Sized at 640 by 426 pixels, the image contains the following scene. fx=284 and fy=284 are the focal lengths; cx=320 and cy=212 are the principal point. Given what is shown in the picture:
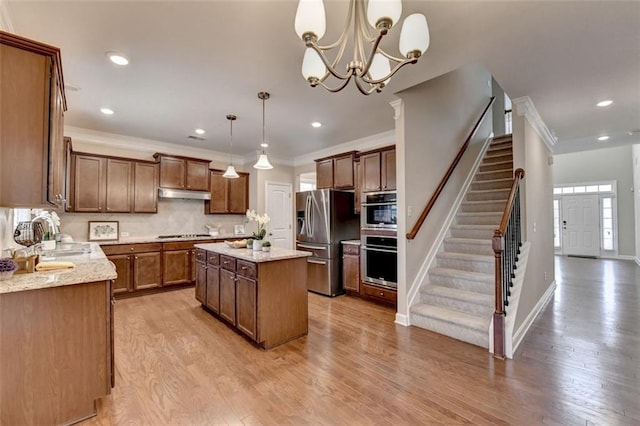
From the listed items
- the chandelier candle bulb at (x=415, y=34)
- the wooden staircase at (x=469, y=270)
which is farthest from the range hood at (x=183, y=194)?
the chandelier candle bulb at (x=415, y=34)

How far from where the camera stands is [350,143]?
5.41m

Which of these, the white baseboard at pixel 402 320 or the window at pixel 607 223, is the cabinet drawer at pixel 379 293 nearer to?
the white baseboard at pixel 402 320

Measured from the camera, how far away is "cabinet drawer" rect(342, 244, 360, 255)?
451 cm

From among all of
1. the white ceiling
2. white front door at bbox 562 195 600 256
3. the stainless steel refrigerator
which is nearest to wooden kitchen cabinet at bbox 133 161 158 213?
the white ceiling

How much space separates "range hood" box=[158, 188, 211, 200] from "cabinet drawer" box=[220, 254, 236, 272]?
2577 millimetres

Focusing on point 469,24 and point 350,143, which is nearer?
point 469,24

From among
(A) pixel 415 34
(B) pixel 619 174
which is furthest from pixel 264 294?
(B) pixel 619 174

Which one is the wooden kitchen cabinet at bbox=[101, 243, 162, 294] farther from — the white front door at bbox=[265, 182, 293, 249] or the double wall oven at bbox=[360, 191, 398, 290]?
the double wall oven at bbox=[360, 191, 398, 290]

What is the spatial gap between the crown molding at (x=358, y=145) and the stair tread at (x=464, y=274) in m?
2.22

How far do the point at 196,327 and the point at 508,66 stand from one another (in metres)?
4.26

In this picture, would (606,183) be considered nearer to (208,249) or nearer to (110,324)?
(208,249)

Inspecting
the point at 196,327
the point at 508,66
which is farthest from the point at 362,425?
the point at 508,66

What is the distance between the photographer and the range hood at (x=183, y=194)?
17.0 ft

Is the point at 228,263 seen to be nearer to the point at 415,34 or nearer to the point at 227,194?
the point at 415,34
